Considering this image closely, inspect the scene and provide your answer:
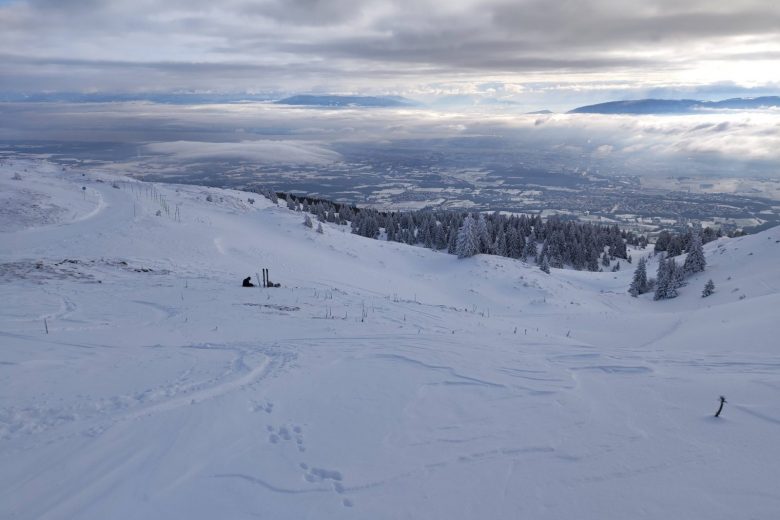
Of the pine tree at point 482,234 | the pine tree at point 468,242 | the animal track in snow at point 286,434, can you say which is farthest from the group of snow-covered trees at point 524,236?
the animal track in snow at point 286,434

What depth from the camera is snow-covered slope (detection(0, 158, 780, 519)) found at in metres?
5.48

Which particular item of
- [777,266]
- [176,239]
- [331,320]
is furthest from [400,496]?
[777,266]

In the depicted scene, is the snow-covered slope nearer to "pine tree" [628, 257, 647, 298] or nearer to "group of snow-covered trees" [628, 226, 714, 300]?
"group of snow-covered trees" [628, 226, 714, 300]

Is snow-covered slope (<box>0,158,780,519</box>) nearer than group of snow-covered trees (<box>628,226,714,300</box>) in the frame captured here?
Yes

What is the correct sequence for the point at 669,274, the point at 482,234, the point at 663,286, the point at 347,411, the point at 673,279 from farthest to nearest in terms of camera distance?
1. the point at 482,234
2. the point at 673,279
3. the point at 663,286
4. the point at 669,274
5. the point at 347,411

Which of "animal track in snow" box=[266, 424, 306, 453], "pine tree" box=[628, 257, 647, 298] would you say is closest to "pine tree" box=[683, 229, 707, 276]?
"pine tree" box=[628, 257, 647, 298]

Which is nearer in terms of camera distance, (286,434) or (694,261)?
(286,434)

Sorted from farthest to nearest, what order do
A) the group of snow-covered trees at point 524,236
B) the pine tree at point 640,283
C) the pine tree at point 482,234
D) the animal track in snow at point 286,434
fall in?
the group of snow-covered trees at point 524,236, the pine tree at point 482,234, the pine tree at point 640,283, the animal track in snow at point 286,434

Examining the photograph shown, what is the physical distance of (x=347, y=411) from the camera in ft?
25.2

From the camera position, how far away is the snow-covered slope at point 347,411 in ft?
18.0

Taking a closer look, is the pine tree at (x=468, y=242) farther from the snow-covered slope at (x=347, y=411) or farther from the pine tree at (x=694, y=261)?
the snow-covered slope at (x=347, y=411)

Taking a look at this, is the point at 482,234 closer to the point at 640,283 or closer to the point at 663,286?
the point at 640,283

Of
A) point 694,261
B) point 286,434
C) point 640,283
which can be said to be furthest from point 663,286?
point 286,434

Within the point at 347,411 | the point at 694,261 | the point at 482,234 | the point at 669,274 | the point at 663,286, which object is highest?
the point at 347,411
